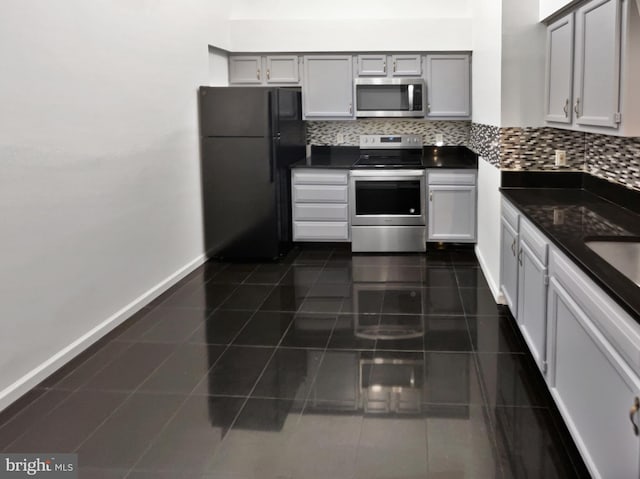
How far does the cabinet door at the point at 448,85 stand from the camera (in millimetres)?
7055

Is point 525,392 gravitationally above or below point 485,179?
below

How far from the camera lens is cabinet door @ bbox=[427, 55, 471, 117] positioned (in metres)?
7.05

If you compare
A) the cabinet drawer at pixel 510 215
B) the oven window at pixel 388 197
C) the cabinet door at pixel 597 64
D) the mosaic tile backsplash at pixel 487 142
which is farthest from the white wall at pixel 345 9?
the cabinet door at pixel 597 64

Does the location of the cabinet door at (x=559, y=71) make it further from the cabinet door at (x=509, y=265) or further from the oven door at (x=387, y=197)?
the oven door at (x=387, y=197)

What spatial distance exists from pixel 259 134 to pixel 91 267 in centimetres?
243

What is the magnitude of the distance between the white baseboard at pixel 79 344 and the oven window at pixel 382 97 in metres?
2.64

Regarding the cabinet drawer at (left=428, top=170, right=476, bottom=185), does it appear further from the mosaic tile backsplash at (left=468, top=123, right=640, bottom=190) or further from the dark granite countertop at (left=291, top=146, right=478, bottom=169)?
the mosaic tile backsplash at (left=468, top=123, right=640, bottom=190)

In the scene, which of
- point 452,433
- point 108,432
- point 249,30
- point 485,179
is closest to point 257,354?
point 108,432

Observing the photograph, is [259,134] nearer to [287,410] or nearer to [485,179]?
[485,179]

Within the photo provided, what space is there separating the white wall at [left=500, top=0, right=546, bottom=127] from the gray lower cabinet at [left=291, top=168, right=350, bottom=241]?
7.62 ft

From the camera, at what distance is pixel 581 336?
2592mm

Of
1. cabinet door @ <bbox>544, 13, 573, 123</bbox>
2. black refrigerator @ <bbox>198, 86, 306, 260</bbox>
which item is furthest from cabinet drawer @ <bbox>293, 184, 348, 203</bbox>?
cabinet door @ <bbox>544, 13, 573, 123</bbox>

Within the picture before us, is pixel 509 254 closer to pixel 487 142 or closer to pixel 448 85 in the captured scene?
pixel 487 142

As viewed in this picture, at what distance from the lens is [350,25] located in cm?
704
